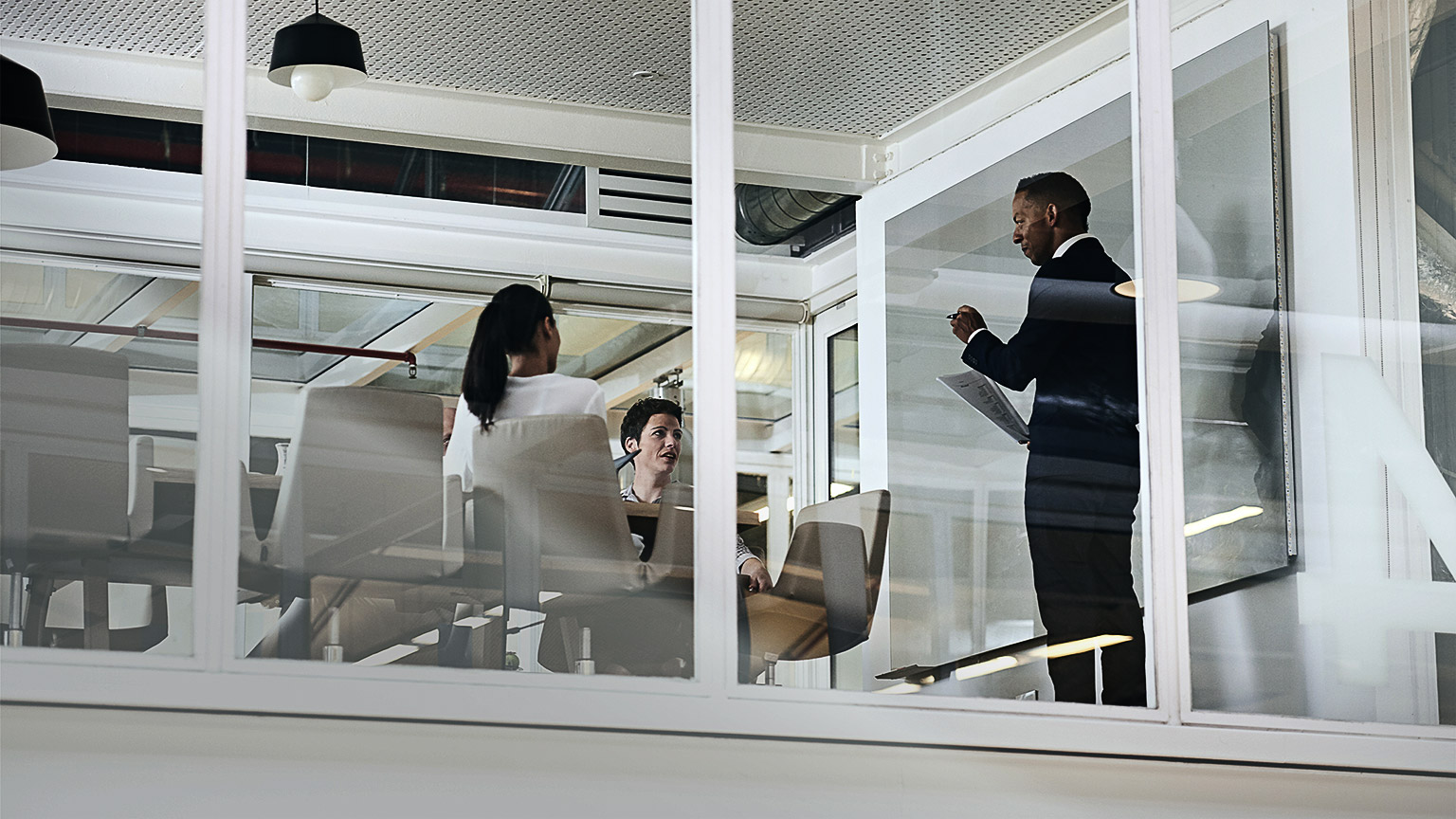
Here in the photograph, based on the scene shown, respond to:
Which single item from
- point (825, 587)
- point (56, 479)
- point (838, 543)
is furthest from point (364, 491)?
point (838, 543)

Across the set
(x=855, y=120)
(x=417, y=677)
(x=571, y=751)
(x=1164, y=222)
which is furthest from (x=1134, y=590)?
(x=855, y=120)

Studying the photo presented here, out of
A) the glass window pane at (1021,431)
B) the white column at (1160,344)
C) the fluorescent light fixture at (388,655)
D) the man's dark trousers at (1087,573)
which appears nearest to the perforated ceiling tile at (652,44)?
the glass window pane at (1021,431)

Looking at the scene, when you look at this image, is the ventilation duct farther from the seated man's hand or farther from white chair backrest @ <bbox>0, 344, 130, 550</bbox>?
white chair backrest @ <bbox>0, 344, 130, 550</bbox>

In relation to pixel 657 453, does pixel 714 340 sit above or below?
above

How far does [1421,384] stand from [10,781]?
3.20 meters

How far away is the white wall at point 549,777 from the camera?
245 cm

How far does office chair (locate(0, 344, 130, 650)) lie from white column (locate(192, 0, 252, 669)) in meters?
0.22

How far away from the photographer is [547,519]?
3072 millimetres

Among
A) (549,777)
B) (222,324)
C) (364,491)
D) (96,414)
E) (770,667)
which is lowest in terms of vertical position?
(549,777)

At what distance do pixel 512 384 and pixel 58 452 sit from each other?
0.91m

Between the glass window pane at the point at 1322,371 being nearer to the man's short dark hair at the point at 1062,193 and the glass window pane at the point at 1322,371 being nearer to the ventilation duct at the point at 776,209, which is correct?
the man's short dark hair at the point at 1062,193

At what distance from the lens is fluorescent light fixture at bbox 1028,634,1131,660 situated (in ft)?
10.8

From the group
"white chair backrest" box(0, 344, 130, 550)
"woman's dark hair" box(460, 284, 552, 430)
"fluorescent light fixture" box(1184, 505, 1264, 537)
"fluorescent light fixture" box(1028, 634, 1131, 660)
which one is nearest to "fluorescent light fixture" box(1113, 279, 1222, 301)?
"fluorescent light fixture" box(1184, 505, 1264, 537)

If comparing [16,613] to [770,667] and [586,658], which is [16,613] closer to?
[586,658]
